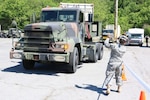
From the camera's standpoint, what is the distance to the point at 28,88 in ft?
31.0

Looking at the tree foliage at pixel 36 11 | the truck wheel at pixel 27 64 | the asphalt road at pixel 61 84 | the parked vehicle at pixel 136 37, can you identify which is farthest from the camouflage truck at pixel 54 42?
the tree foliage at pixel 36 11

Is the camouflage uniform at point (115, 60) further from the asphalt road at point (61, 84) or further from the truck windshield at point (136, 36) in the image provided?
the truck windshield at point (136, 36)

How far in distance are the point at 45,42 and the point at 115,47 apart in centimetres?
401

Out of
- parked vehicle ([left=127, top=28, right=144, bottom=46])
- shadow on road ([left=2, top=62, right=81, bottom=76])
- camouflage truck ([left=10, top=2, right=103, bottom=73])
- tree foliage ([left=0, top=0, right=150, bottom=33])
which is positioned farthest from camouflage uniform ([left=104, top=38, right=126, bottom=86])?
tree foliage ([left=0, top=0, right=150, bottom=33])

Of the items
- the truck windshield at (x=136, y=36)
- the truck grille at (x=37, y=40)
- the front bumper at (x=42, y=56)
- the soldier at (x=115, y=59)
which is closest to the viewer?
the soldier at (x=115, y=59)

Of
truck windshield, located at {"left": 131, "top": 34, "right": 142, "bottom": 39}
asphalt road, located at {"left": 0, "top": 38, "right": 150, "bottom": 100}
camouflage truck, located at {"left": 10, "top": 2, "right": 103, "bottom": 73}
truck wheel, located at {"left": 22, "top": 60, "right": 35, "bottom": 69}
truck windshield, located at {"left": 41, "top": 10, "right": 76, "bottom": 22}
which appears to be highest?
truck windshield, located at {"left": 41, "top": 10, "right": 76, "bottom": 22}

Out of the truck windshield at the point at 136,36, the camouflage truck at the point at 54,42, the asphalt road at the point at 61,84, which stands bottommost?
the asphalt road at the point at 61,84

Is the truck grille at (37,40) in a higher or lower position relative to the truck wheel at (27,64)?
higher

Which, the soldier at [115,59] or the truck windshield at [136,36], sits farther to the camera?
the truck windshield at [136,36]

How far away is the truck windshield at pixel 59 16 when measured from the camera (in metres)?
14.1

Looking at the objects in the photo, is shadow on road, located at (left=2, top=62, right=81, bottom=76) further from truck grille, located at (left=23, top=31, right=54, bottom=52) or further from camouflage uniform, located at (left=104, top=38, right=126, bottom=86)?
camouflage uniform, located at (left=104, top=38, right=126, bottom=86)

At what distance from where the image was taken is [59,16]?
46.8 feet

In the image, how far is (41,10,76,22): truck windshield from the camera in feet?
46.4

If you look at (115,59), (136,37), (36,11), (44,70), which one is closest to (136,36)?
(136,37)
